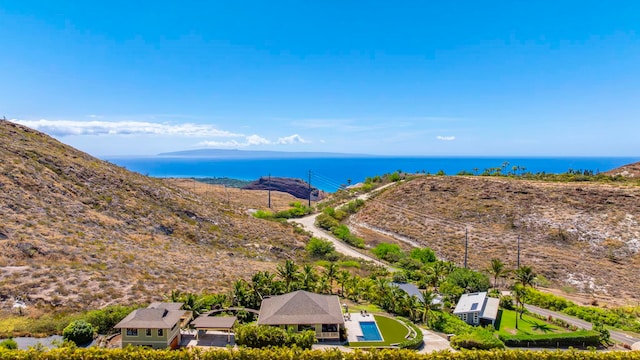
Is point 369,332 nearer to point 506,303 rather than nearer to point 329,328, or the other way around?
point 329,328

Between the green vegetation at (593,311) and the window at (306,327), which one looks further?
the green vegetation at (593,311)

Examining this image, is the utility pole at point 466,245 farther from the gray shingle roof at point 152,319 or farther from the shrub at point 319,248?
the gray shingle roof at point 152,319

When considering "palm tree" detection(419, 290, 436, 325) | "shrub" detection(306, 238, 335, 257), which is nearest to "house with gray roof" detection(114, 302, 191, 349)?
"palm tree" detection(419, 290, 436, 325)

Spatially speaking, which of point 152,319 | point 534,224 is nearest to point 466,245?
point 534,224

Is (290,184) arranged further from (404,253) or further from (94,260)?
(94,260)

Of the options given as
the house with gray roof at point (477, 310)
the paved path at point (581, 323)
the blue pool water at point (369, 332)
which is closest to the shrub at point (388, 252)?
the paved path at point (581, 323)

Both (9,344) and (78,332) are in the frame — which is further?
(78,332)
